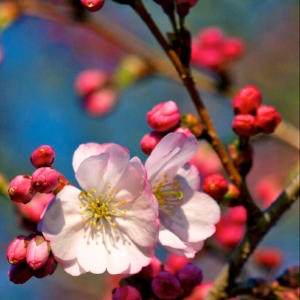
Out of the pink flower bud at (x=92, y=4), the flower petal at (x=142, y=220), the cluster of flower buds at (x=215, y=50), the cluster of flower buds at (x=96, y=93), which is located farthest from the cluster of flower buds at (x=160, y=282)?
the cluster of flower buds at (x=96, y=93)

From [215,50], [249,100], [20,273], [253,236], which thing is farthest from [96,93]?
[20,273]

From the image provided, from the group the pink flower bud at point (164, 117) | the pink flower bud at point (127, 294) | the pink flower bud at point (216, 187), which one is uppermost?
the pink flower bud at point (164, 117)

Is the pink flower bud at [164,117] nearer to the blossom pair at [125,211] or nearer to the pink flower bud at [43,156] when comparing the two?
the blossom pair at [125,211]

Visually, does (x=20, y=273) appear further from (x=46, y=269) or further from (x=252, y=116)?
(x=252, y=116)

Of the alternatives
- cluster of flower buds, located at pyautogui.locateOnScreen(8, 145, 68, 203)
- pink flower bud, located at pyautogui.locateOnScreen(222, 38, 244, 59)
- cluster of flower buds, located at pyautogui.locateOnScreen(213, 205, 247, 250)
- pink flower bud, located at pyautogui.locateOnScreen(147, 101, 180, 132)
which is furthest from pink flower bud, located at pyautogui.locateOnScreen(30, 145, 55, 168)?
pink flower bud, located at pyautogui.locateOnScreen(222, 38, 244, 59)

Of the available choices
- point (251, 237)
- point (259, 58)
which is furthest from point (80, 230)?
point (259, 58)

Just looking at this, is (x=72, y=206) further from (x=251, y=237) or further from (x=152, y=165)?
(x=251, y=237)
